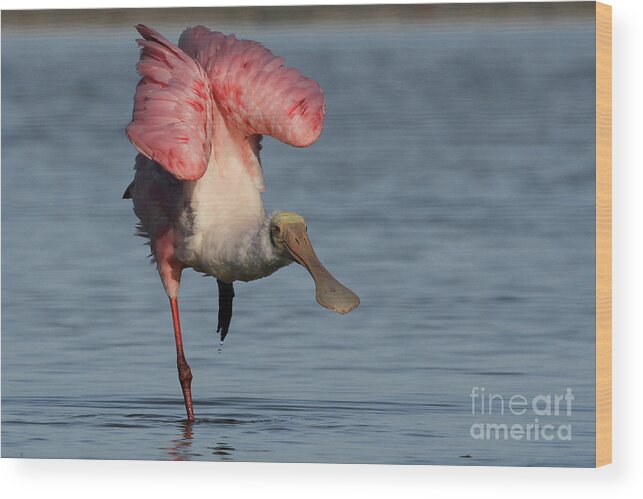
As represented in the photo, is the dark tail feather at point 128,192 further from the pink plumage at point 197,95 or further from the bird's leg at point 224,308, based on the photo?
the bird's leg at point 224,308

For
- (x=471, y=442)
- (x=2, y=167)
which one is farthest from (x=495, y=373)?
(x=2, y=167)

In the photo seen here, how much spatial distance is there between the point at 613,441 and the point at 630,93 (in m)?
1.58

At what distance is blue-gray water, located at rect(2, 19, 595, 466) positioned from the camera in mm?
11617

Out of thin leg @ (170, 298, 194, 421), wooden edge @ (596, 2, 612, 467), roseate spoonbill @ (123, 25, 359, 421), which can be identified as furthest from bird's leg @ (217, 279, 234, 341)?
wooden edge @ (596, 2, 612, 467)

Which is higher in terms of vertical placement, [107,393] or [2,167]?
[2,167]

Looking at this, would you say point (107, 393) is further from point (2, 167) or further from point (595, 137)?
point (595, 137)

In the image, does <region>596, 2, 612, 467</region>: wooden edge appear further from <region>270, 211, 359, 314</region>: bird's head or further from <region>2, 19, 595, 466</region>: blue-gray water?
<region>270, 211, 359, 314</region>: bird's head

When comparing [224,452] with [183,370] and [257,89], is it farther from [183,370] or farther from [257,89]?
[257,89]

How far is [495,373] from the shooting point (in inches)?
458

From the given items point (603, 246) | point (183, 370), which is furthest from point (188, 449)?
point (603, 246)

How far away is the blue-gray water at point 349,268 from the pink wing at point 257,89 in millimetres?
71

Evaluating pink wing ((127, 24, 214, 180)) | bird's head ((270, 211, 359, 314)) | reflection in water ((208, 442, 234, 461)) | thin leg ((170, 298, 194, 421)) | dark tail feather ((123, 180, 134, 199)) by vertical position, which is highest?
pink wing ((127, 24, 214, 180))

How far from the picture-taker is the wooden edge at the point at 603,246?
1149cm

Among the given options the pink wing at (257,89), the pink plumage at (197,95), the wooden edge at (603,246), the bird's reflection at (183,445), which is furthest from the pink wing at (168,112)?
the wooden edge at (603,246)
